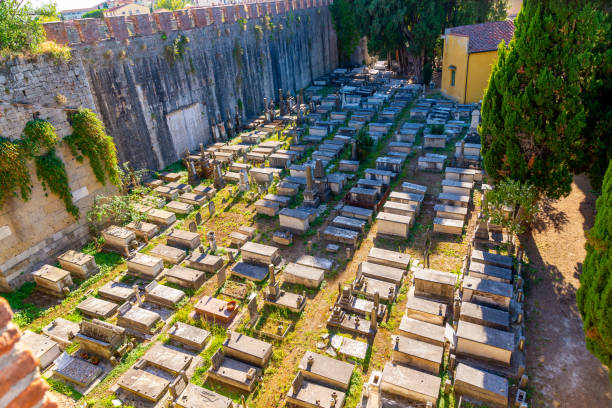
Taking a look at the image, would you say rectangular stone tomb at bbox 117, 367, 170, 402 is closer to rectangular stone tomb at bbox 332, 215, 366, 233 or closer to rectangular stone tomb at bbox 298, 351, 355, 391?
rectangular stone tomb at bbox 298, 351, 355, 391

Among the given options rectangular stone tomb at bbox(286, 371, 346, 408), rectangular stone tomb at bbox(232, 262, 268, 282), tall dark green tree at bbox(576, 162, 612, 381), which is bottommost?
rectangular stone tomb at bbox(286, 371, 346, 408)

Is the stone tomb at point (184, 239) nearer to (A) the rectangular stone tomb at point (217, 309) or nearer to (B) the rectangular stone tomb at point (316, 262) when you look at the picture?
(A) the rectangular stone tomb at point (217, 309)

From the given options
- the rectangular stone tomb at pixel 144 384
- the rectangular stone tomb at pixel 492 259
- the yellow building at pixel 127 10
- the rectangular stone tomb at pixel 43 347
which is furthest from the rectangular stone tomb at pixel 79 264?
the yellow building at pixel 127 10

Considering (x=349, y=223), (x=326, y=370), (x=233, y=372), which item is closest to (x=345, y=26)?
(x=349, y=223)

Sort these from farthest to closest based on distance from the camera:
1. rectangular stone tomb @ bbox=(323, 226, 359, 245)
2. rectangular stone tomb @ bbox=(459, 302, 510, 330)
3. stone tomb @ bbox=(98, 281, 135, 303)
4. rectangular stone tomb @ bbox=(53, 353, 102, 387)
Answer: rectangular stone tomb @ bbox=(323, 226, 359, 245), stone tomb @ bbox=(98, 281, 135, 303), rectangular stone tomb @ bbox=(459, 302, 510, 330), rectangular stone tomb @ bbox=(53, 353, 102, 387)

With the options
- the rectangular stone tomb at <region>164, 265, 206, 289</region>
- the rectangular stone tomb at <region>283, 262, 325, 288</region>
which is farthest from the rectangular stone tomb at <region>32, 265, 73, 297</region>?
the rectangular stone tomb at <region>283, 262, 325, 288</region>

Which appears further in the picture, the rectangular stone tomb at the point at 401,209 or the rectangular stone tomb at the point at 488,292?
the rectangular stone tomb at the point at 401,209
